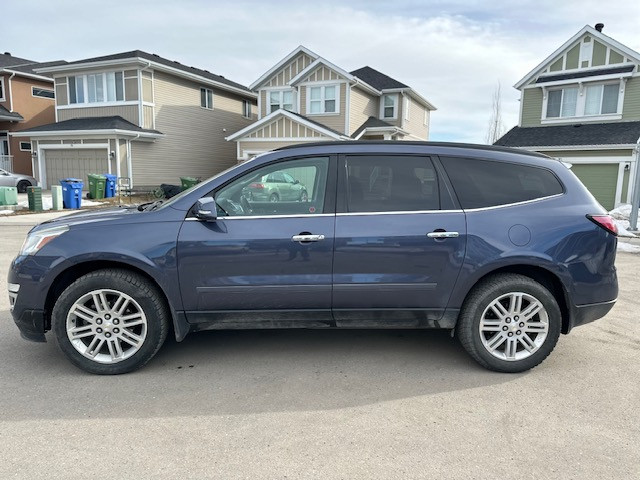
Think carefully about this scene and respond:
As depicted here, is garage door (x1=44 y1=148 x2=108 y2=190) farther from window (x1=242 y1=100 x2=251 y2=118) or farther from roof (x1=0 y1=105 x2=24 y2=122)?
window (x1=242 y1=100 x2=251 y2=118)

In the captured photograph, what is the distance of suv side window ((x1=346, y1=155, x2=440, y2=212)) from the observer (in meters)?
3.70

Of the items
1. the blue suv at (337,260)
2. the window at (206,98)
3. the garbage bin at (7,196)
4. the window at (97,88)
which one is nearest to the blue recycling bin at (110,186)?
the garbage bin at (7,196)

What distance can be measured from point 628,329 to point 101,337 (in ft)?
16.5

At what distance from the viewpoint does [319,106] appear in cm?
2416

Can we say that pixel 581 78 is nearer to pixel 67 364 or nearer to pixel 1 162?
pixel 67 364

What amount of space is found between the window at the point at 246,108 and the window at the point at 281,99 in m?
5.10

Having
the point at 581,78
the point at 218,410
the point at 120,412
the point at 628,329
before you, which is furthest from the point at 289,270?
the point at 581,78

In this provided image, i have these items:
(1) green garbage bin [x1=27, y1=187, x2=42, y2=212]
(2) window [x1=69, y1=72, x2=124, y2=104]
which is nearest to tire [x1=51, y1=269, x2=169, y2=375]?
(1) green garbage bin [x1=27, y1=187, x2=42, y2=212]

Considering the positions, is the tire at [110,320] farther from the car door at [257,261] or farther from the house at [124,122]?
the house at [124,122]

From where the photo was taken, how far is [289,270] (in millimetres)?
3586

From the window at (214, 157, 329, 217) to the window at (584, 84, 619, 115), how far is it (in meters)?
22.1

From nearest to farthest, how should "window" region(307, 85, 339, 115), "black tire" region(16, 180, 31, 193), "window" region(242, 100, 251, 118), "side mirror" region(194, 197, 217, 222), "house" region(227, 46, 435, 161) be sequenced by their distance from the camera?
"side mirror" region(194, 197, 217, 222) < "black tire" region(16, 180, 31, 193) < "house" region(227, 46, 435, 161) < "window" region(307, 85, 339, 115) < "window" region(242, 100, 251, 118)

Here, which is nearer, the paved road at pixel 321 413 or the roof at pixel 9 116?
the paved road at pixel 321 413

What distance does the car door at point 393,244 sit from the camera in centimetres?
360
